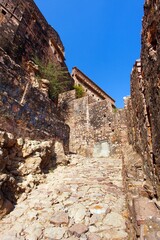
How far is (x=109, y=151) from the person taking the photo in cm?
1009

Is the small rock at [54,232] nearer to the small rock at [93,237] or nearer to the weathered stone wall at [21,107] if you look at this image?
the small rock at [93,237]

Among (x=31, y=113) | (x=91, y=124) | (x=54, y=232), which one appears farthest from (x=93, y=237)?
A: (x=91, y=124)

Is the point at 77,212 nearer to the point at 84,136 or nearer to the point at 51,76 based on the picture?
the point at 84,136

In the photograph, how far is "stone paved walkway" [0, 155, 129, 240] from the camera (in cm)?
242

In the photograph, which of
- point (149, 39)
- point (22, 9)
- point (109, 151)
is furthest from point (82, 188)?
point (22, 9)

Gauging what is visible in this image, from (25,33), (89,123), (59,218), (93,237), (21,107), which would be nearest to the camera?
(93,237)

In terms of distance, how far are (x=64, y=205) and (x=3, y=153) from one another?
5.60 feet

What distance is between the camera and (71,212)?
9.73ft

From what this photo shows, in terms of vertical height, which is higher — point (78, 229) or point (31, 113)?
point (31, 113)

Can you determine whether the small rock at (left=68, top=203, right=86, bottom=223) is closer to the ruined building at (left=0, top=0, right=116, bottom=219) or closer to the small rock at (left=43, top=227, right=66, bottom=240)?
the small rock at (left=43, top=227, right=66, bottom=240)

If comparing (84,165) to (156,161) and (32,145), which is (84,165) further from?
(156,161)

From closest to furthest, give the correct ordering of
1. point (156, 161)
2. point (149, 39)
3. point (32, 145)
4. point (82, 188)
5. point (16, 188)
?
point (156, 161) < point (149, 39) < point (16, 188) < point (82, 188) < point (32, 145)

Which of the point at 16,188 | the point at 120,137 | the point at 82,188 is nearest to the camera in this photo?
the point at 16,188

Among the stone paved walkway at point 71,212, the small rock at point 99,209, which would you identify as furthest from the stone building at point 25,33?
the small rock at point 99,209
